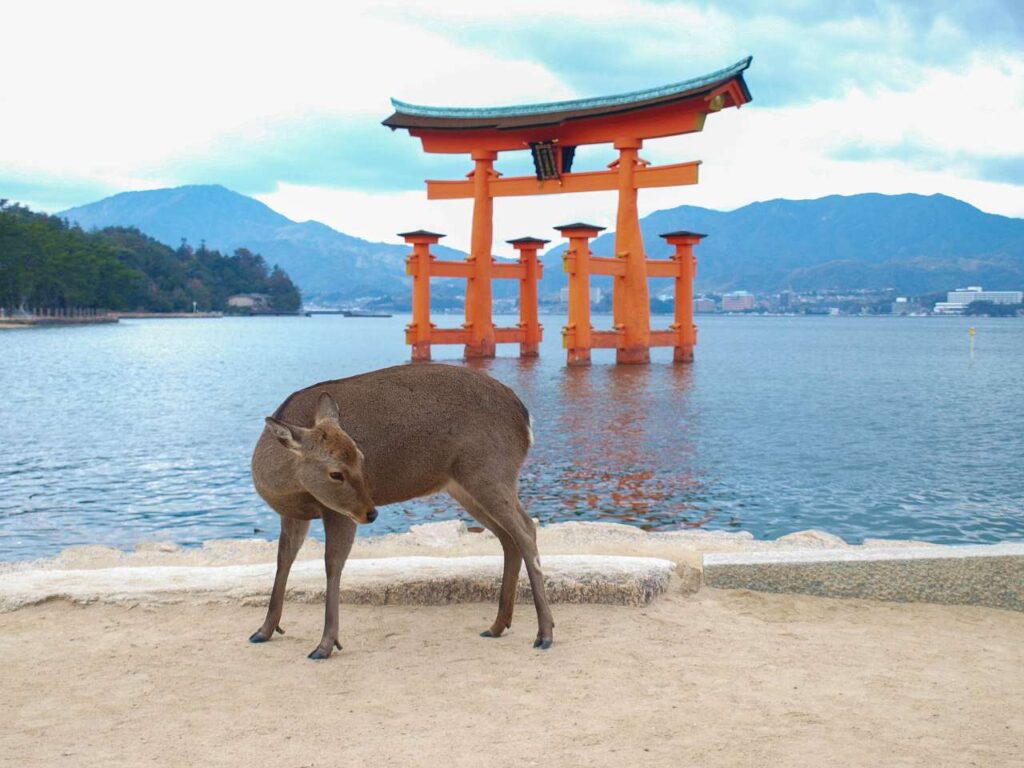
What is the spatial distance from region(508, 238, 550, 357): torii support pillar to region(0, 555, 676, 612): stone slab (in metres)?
29.9

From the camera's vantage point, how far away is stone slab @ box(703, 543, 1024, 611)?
5.15m

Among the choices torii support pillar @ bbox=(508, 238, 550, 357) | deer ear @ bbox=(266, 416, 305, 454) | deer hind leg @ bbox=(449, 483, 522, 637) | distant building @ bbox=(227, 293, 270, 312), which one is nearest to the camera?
deer ear @ bbox=(266, 416, 305, 454)

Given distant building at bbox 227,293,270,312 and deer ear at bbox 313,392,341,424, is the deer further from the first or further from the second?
distant building at bbox 227,293,270,312

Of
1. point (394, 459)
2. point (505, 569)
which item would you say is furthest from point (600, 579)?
point (394, 459)

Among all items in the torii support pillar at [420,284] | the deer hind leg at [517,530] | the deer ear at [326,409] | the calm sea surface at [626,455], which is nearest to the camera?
the deer ear at [326,409]

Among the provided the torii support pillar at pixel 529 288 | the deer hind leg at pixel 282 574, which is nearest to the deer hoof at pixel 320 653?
the deer hind leg at pixel 282 574

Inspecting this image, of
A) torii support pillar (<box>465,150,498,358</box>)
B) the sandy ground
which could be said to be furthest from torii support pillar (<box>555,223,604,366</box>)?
the sandy ground

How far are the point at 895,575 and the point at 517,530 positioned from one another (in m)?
2.22

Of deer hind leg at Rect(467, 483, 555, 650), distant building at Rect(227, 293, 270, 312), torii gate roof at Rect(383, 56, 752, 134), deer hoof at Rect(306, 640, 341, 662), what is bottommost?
deer hoof at Rect(306, 640, 341, 662)

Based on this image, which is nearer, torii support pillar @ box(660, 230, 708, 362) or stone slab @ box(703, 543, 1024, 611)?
stone slab @ box(703, 543, 1024, 611)

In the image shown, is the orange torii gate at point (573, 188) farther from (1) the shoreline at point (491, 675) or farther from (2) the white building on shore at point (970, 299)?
(2) the white building on shore at point (970, 299)

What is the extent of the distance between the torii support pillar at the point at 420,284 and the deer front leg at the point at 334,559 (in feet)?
91.0

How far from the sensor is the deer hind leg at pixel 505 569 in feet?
15.4

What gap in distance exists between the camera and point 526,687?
3959 millimetres
